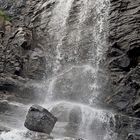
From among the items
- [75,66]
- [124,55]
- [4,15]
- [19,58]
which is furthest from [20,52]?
[124,55]

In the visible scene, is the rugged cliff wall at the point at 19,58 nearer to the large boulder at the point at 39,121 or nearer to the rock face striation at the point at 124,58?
the rock face striation at the point at 124,58

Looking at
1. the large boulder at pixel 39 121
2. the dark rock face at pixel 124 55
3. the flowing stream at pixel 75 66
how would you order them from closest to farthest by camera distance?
1. the large boulder at pixel 39 121
2. the flowing stream at pixel 75 66
3. the dark rock face at pixel 124 55

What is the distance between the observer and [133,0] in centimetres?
2866

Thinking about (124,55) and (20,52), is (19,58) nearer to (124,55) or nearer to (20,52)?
(20,52)

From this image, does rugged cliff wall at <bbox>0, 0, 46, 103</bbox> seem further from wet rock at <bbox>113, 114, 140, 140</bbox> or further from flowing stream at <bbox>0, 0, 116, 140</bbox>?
wet rock at <bbox>113, 114, 140, 140</bbox>

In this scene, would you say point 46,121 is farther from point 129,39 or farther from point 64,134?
point 129,39

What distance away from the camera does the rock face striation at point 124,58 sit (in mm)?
23484

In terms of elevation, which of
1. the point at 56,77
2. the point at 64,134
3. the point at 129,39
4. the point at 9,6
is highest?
the point at 9,6

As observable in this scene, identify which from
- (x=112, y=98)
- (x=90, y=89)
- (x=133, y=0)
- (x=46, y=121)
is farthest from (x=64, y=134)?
(x=133, y=0)

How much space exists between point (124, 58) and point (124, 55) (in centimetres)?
Result: 23

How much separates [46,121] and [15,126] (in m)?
3.22

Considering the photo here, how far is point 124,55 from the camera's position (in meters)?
26.6

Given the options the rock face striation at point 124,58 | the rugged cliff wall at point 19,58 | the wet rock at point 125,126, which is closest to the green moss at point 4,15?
the rugged cliff wall at point 19,58

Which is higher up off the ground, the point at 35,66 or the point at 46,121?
the point at 35,66
